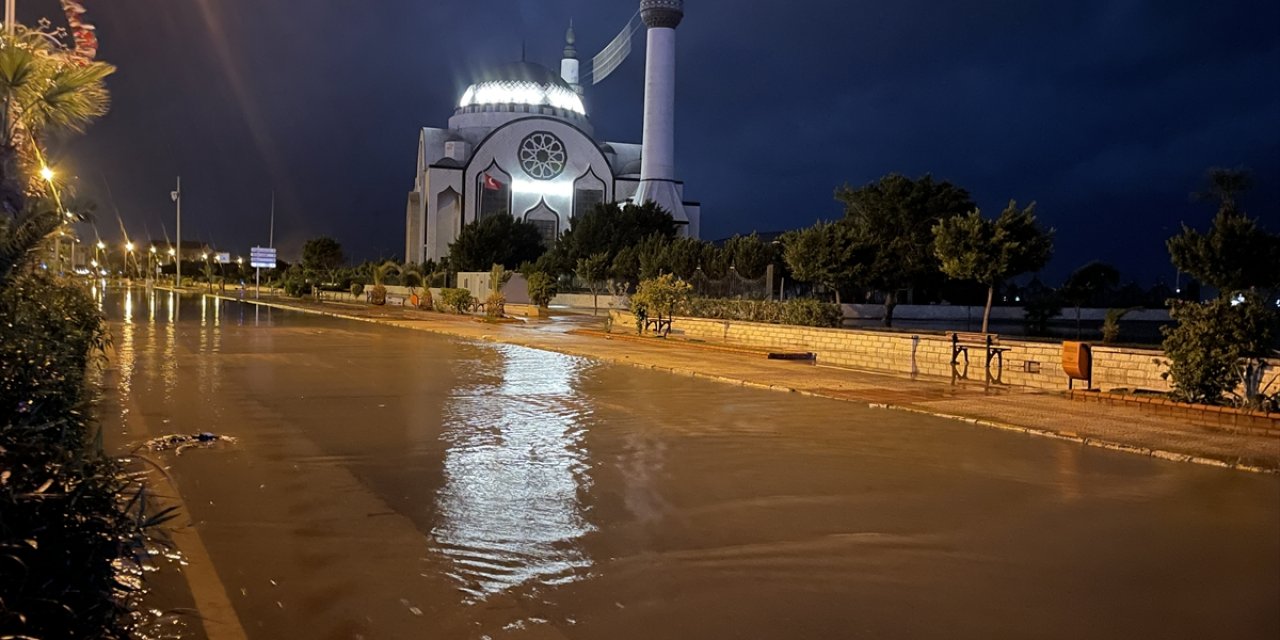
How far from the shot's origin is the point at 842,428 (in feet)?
36.2

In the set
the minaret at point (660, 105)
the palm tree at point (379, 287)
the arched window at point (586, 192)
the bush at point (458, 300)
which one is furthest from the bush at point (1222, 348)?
the arched window at point (586, 192)

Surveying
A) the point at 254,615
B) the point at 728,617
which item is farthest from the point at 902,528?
the point at 254,615

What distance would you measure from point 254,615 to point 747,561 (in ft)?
8.76

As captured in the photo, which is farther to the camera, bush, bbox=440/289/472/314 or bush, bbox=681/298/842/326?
bush, bbox=440/289/472/314

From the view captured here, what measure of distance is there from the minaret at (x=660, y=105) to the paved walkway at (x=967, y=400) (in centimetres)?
5467

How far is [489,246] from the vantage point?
2680 inches

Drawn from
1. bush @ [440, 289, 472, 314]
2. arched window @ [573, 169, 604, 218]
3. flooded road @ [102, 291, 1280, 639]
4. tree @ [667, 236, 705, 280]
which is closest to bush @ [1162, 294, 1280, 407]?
flooded road @ [102, 291, 1280, 639]

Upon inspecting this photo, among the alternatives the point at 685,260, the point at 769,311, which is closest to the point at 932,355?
the point at 769,311

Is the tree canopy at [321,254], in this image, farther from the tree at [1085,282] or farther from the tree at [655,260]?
the tree at [1085,282]

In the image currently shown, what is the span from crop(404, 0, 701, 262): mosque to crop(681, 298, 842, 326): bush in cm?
5177

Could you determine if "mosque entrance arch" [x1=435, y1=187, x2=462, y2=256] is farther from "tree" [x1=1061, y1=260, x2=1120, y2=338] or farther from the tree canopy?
"tree" [x1=1061, y1=260, x2=1120, y2=338]

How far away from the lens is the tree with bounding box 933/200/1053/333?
2216 cm

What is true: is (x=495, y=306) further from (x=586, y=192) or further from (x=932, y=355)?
(x=586, y=192)

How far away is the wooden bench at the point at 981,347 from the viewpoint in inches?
639
